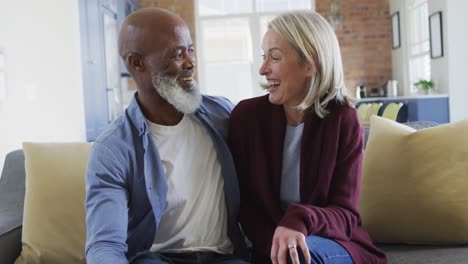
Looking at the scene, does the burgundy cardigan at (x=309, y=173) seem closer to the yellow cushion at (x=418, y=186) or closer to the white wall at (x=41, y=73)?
the yellow cushion at (x=418, y=186)

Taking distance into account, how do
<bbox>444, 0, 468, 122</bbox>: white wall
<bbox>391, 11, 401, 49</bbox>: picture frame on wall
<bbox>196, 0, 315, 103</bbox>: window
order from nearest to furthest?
<bbox>444, 0, 468, 122</bbox>: white wall
<bbox>391, 11, 401, 49</bbox>: picture frame on wall
<bbox>196, 0, 315, 103</bbox>: window

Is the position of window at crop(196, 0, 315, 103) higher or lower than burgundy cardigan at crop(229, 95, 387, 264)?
higher

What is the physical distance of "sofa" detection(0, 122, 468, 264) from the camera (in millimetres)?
1713

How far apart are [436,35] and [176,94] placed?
5559 millimetres

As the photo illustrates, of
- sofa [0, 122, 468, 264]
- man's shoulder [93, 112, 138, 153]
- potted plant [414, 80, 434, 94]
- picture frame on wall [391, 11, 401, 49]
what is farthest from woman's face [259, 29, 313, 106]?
picture frame on wall [391, 11, 401, 49]

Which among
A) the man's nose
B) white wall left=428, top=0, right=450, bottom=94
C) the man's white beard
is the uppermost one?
white wall left=428, top=0, right=450, bottom=94

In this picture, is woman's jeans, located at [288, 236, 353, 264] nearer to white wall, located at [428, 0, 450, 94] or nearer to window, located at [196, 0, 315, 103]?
white wall, located at [428, 0, 450, 94]

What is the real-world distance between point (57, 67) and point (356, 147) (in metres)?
3.39

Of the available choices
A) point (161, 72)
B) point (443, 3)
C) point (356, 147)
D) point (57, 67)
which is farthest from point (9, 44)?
point (443, 3)

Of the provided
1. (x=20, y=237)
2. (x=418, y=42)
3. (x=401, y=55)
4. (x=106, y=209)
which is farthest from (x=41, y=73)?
(x=401, y=55)

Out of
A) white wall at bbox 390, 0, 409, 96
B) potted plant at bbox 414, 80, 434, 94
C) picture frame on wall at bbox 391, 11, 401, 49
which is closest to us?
potted plant at bbox 414, 80, 434, 94

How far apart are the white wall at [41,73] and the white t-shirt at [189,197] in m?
2.13

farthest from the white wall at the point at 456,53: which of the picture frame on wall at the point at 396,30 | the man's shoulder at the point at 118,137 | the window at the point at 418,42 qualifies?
the man's shoulder at the point at 118,137

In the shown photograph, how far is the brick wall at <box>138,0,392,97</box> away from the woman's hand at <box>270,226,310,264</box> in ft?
23.9
